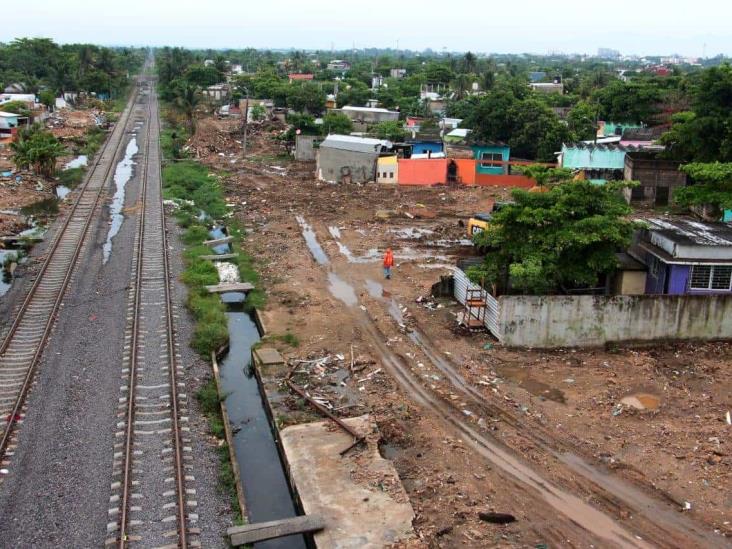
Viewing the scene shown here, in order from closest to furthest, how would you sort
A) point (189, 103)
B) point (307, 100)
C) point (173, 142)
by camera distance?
1. point (173, 142)
2. point (307, 100)
3. point (189, 103)

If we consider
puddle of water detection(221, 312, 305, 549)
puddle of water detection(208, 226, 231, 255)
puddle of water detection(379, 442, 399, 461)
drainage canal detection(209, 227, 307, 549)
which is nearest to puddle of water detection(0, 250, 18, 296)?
puddle of water detection(208, 226, 231, 255)

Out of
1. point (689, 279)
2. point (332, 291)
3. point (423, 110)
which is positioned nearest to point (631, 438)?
point (689, 279)

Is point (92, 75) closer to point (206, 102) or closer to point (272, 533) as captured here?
point (206, 102)

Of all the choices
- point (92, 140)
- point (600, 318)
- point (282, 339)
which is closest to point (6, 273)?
point (282, 339)

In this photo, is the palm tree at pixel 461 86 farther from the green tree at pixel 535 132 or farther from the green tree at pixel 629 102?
the green tree at pixel 535 132

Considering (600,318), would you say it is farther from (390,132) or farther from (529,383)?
(390,132)

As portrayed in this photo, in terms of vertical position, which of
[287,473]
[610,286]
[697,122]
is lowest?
[287,473]
